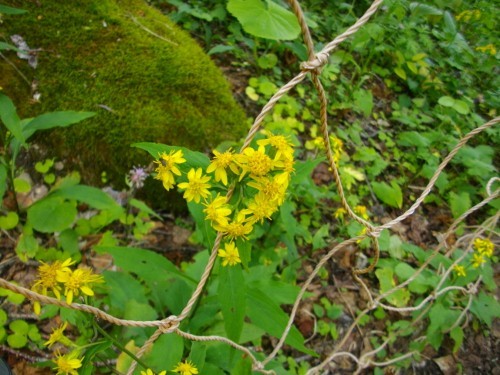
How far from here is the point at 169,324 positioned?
890 millimetres

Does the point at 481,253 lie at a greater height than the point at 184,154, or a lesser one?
lesser

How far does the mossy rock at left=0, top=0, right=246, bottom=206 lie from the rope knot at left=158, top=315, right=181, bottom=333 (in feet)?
4.75

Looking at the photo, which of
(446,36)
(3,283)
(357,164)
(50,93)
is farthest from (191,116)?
(446,36)

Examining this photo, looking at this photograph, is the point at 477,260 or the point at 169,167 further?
the point at 477,260

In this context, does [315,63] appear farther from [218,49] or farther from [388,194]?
[218,49]

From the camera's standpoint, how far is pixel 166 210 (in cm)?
235

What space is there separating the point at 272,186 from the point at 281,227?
1259mm

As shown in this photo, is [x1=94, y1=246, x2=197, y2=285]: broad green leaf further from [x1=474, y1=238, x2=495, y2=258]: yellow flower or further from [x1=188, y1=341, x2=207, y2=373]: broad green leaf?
[x1=474, y1=238, x2=495, y2=258]: yellow flower

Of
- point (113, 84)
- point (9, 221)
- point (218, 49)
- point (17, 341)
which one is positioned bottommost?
point (17, 341)

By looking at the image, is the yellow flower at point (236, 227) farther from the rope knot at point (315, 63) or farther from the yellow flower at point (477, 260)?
the yellow flower at point (477, 260)

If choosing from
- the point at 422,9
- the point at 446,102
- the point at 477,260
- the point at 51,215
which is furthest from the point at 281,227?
the point at 422,9

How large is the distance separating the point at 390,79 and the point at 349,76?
58 centimetres

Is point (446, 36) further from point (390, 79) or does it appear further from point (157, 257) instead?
point (157, 257)

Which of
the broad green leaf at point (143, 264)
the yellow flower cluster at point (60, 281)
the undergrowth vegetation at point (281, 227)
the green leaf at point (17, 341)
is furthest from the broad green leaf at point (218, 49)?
the yellow flower cluster at point (60, 281)
